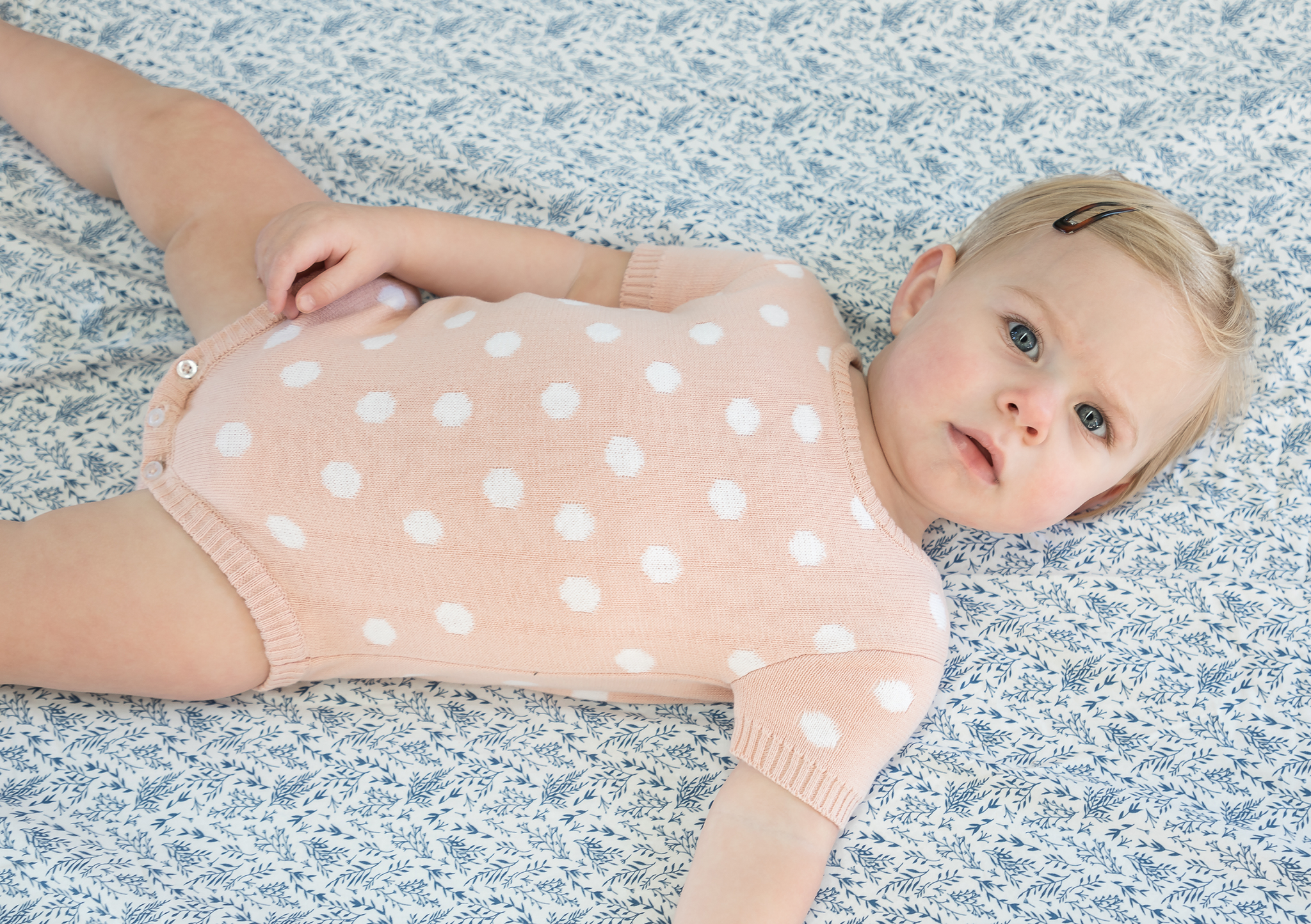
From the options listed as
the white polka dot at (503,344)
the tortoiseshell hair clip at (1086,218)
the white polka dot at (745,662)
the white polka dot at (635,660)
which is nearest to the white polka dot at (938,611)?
the white polka dot at (745,662)

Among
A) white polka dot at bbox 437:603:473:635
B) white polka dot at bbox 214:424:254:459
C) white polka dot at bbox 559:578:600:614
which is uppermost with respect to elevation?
white polka dot at bbox 214:424:254:459

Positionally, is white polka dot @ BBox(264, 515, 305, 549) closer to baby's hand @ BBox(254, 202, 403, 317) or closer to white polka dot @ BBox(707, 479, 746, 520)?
baby's hand @ BBox(254, 202, 403, 317)

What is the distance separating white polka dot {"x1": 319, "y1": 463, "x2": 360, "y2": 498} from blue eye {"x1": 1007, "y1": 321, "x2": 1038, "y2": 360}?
0.76 m

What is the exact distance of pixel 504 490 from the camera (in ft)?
3.50

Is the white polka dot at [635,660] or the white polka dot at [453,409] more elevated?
the white polka dot at [453,409]

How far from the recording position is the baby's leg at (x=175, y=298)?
1.06 meters

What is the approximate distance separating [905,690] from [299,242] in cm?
87

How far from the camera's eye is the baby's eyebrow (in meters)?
1.12

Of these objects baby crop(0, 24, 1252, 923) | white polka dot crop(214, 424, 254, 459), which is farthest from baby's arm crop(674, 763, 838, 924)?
white polka dot crop(214, 424, 254, 459)

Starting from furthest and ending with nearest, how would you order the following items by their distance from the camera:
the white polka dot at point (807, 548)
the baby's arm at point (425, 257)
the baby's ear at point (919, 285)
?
1. the baby's ear at point (919, 285)
2. the baby's arm at point (425, 257)
3. the white polka dot at point (807, 548)

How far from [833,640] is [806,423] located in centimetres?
25

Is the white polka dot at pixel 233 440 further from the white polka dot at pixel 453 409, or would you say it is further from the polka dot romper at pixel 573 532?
the white polka dot at pixel 453 409

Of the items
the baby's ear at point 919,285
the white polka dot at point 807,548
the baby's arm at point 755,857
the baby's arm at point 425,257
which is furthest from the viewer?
the baby's ear at point 919,285

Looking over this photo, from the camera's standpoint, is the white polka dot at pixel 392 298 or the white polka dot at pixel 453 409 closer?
the white polka dot at pixel 453 409
